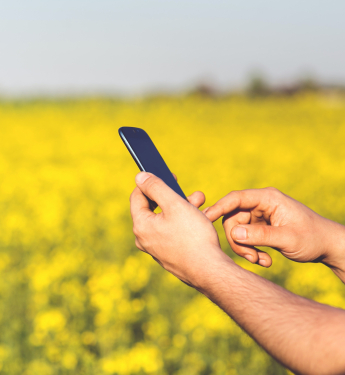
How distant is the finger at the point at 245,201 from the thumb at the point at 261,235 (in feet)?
0.39

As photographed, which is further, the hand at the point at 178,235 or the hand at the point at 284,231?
the hand at the point at 284,231

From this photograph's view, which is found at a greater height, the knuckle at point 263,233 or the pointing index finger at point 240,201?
the pointing index finger at point 240,201

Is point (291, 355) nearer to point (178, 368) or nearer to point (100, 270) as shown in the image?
point (178, 368)

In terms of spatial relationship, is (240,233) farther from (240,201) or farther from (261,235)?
(240,201)

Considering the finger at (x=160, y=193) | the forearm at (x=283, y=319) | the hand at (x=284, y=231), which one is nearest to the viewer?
the forearm at (x=283, y=319)

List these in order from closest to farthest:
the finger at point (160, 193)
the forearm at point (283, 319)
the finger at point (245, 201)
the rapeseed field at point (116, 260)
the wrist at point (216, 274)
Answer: the forearm at point (283, 319) → the wrist at point (216, 274) → the finger at point (160, 193) → the finger at point (245, 201) → the rapeseed field at point (116, 260)

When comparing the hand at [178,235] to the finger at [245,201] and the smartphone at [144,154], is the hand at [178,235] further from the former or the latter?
the finger at [245,201]

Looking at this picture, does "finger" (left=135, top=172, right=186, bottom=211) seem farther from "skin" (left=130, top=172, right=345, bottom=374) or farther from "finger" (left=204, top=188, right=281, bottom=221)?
"finger" (left=204, top=188, right=281, bottom=221)

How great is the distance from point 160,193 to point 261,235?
0.31 m

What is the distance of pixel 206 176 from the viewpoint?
602 cm

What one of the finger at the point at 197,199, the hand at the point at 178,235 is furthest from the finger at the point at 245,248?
the hand at the point at 178,235

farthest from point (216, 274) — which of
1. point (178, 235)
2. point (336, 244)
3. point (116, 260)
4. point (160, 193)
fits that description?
point (116, 260)

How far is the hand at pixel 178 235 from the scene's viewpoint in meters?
0.95

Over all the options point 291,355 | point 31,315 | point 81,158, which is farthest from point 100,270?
point 81,158
